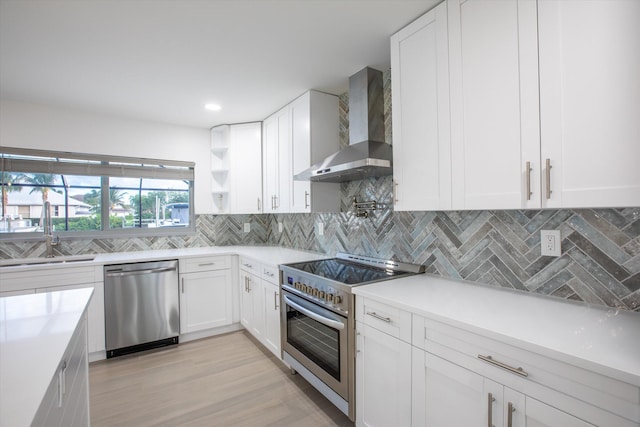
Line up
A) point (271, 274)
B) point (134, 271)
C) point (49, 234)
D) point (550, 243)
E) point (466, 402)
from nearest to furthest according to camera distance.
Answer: point (466, 402) < point (550, 243) < point (271, 274) < point (134, 271) < point (49, 234)

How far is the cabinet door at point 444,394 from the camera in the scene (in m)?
1.17

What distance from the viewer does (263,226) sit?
14.3 ft

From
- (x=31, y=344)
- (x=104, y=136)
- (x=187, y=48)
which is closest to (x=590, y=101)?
(x=31, y=344)

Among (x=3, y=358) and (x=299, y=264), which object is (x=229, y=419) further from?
(x=3, y=358)

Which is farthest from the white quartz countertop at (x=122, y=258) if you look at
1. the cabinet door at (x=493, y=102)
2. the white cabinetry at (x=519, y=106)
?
the cabinet door at (x=493, y=102)

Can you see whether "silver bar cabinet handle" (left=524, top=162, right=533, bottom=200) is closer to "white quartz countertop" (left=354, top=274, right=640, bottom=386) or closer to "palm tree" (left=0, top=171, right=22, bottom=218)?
"white quartz countertop" (left=354, top=274, right=640, bottom=386)

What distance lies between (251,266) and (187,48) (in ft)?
6.60

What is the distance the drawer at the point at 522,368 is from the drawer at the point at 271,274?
4.72 feet

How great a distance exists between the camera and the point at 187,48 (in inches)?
80.4

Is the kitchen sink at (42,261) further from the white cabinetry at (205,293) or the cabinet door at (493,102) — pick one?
the cabinet door at (493,102)

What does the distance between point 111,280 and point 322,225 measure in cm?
211

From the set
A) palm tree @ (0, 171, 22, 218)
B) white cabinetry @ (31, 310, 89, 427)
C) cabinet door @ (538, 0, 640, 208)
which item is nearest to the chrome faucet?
palm tree @ (0, 171, 22, 218)

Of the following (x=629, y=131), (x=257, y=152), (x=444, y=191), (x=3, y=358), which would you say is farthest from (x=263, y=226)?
(x=629, y=131)

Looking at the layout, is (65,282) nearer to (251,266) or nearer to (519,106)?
(251,266)
